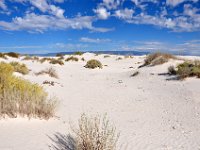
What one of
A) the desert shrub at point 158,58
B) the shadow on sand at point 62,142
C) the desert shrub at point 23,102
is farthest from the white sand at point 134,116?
the desert shrub at point 158,58

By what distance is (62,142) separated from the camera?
21.0 feet

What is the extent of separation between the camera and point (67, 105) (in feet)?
37.1

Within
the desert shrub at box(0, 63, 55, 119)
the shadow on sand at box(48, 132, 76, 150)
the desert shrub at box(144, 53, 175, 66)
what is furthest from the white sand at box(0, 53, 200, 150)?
the desert shrub at box(144, 53, 175, 66)

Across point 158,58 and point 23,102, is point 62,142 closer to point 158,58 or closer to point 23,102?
point 23,102

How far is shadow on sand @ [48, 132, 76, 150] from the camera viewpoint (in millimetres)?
6047

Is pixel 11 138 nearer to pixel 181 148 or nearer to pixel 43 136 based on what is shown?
pixel 43 136

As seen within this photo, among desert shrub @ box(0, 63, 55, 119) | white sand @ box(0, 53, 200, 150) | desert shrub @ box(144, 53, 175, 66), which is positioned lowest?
white sand @ box(0, 53, 200, 150)

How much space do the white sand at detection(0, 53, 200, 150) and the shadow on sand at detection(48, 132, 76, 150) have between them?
10cm

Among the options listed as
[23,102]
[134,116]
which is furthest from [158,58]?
[23,102]

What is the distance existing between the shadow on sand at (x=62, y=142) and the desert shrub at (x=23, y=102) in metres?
1.32

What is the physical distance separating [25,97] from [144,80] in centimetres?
1162

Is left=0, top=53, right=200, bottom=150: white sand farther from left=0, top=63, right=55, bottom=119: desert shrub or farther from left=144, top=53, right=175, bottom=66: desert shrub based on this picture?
left=144, top=53, right=175, bottom=66: desert shrub

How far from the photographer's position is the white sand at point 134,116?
6646 mm

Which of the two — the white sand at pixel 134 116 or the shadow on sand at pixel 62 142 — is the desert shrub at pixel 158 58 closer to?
the white sand at pixel 134 116
